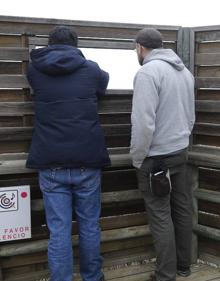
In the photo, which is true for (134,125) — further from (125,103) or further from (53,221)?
(53,221)

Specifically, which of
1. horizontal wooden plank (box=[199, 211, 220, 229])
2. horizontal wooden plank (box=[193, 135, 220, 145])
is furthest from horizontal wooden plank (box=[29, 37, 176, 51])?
horizontal wooden plank (box=[199, 211, 220, 229])

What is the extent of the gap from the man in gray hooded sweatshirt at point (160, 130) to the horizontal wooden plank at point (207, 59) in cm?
42

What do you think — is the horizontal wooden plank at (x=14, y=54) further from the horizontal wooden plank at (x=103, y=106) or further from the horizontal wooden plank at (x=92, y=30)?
the horizontal wooden plank at (x=103, y=106)

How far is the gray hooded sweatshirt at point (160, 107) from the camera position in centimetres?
326

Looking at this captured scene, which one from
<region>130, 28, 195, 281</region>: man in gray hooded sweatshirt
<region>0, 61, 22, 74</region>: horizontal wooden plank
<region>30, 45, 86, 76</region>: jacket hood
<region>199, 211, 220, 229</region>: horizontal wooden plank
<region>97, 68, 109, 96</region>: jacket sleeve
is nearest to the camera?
<region>30, 45, 86, 76</region>: jacket hood

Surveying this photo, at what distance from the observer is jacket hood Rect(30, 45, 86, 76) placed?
317cm

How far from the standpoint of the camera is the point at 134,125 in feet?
10.9

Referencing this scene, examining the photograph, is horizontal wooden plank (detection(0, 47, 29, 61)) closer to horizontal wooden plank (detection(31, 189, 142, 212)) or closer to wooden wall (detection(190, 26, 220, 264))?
horizontal wooden plank (detection(31, 189, 142, 212))

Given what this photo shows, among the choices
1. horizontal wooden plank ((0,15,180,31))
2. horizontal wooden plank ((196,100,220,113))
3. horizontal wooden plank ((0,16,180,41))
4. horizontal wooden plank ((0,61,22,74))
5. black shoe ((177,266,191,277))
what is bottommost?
black shoe ((177,266,191,277))

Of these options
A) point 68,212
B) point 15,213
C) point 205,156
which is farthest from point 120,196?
point 15,213

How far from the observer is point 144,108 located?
3.24m

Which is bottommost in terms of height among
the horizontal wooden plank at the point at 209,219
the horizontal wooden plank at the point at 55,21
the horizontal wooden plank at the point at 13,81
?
the horizontal wooden plank at the point at 209,219

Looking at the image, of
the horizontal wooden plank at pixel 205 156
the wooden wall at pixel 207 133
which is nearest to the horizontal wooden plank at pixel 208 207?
the wooden wall at pixel 207 133

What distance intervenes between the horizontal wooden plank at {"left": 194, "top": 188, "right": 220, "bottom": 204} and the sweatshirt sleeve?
1042 millimetres
